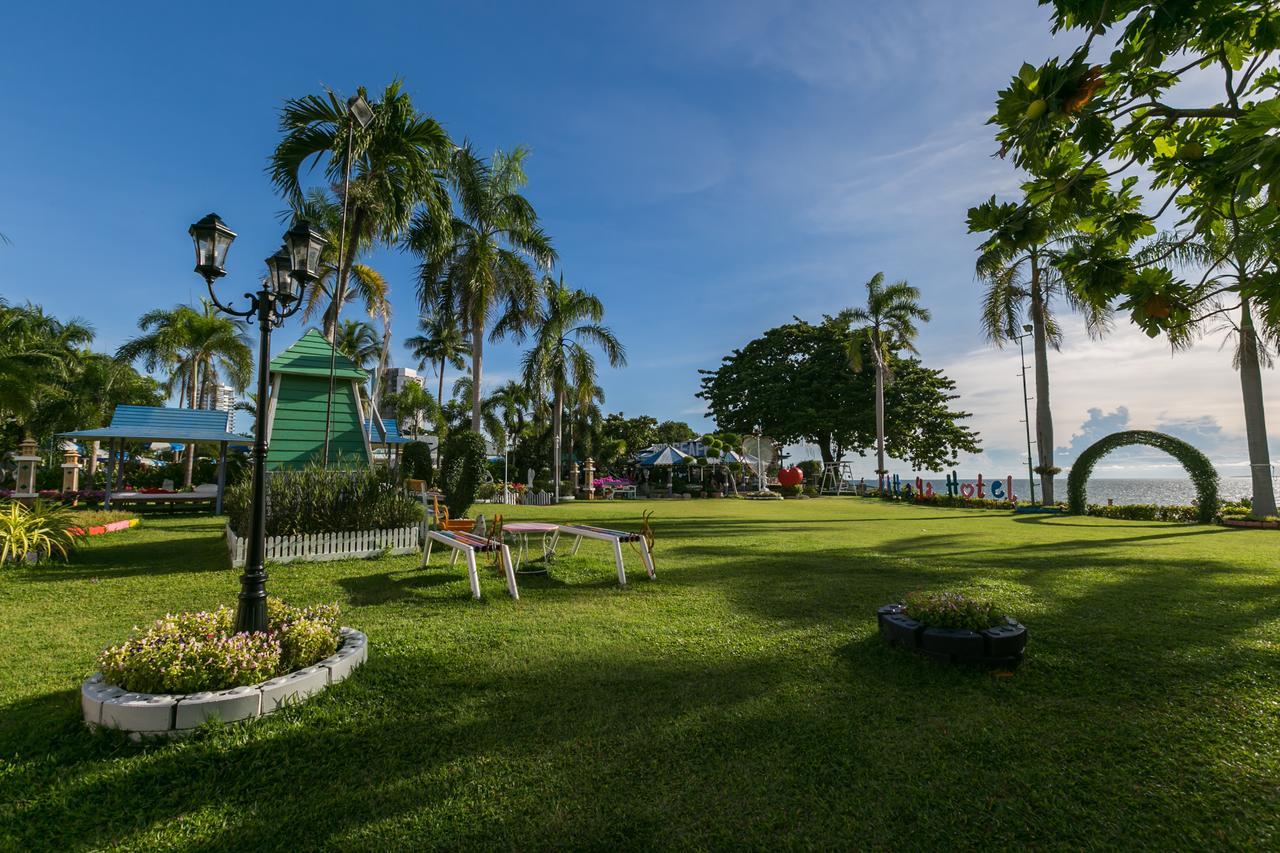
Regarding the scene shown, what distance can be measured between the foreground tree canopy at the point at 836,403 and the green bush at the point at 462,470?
29.9m

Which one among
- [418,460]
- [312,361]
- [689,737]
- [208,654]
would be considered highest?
[312,361]

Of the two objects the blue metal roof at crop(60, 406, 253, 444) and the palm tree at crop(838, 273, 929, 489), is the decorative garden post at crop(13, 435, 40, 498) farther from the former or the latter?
the palm tree at crop(838, 273, 929, 489)

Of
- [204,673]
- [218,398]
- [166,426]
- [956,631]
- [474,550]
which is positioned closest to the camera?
[204,673]

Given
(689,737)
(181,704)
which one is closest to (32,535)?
(181,704)

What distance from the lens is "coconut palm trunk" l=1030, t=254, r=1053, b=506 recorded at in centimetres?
2267

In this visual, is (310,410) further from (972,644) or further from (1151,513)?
(1151,513)

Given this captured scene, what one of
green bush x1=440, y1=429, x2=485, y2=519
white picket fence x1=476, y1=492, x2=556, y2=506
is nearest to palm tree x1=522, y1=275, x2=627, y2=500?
white picket fence x1=476, y1=492, x2=556, y2=506

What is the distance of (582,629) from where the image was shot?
212 inches

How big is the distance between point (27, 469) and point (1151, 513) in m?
35.2

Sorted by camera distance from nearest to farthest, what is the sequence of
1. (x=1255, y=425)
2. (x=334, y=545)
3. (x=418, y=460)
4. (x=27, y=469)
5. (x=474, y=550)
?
1. (x=474, y=550)
2. (x=334, y=545)
3. (x=1255, y=425)
4. (x=27, y=469)
5. (x=418, y=460)

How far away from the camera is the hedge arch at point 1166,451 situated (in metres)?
16.5

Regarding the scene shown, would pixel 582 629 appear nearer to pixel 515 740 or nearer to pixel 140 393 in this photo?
pixel 515 740

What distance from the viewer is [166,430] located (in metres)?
17.5

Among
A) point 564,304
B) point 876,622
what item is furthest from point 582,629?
point 564,304
